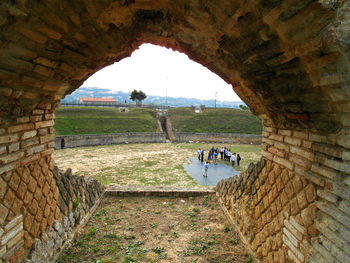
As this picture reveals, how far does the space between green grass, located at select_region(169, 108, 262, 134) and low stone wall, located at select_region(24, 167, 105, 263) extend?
2355 centimetres

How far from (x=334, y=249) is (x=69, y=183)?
625 centimetres

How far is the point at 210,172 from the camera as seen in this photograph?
1436 centimetres

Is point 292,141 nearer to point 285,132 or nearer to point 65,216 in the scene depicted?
point 285,132

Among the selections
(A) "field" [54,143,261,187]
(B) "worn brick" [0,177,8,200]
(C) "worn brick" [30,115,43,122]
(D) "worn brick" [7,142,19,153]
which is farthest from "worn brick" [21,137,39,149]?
(A) "field" [54,143,261,187]

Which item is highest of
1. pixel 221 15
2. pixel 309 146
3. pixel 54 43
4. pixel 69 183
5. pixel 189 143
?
pixel 221 15

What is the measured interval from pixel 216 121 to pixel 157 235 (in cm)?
2843

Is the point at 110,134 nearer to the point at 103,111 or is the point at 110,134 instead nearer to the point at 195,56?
the point at 103,111

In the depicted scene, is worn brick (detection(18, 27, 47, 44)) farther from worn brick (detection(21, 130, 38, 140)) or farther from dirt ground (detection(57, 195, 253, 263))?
dirt ground (detection(57, 195, 253, 263))

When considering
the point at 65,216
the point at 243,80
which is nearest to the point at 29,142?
the point at 65,216

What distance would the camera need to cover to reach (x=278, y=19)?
2.54m

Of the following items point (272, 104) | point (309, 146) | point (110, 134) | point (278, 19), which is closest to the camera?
point (278, 19)

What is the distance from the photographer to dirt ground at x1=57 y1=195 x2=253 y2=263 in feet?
17.6

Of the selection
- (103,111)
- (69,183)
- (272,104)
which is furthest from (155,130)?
(272,104)

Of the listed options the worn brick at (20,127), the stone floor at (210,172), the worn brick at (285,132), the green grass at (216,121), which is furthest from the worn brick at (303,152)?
the green grass at (216,121)
